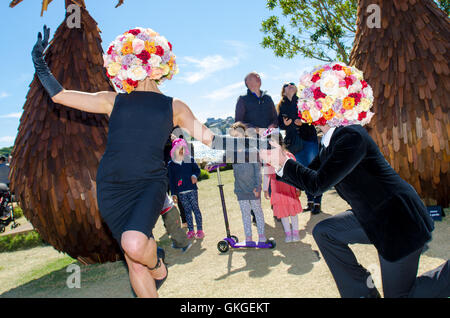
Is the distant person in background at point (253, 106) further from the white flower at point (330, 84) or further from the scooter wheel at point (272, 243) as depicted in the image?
the white flower at point (330, 84)

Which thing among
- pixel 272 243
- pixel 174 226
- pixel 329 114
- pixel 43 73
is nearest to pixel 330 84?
pixel 329 114

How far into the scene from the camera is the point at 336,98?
2.48 m

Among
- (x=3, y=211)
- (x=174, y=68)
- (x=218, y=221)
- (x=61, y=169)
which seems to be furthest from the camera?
(x=3, y=211)

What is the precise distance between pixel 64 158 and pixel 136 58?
2418 millimetres

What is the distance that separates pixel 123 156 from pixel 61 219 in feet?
8.56

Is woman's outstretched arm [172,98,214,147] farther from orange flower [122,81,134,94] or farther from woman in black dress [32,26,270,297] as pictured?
orange flower [122,81,134,94]

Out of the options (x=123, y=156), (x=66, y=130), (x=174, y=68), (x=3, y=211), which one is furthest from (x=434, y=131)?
(x=3, y=211)

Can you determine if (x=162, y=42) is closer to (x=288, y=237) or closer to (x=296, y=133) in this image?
(x=288, y=237)

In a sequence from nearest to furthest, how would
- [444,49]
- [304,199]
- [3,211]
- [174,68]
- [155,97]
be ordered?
[155,97] → [174,68] → [444,49] → [304,199] → [3,211]

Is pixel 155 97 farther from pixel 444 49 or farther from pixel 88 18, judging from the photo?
pixel 444 49

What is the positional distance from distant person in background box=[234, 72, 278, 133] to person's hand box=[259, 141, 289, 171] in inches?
131

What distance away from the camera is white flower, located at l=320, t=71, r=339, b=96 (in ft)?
8.14

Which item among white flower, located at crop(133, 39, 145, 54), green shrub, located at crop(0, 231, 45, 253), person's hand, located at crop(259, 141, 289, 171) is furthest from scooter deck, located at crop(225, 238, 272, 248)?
green shrub, located at crop(0, 231, 45, 253)

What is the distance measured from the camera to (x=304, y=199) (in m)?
7.50
